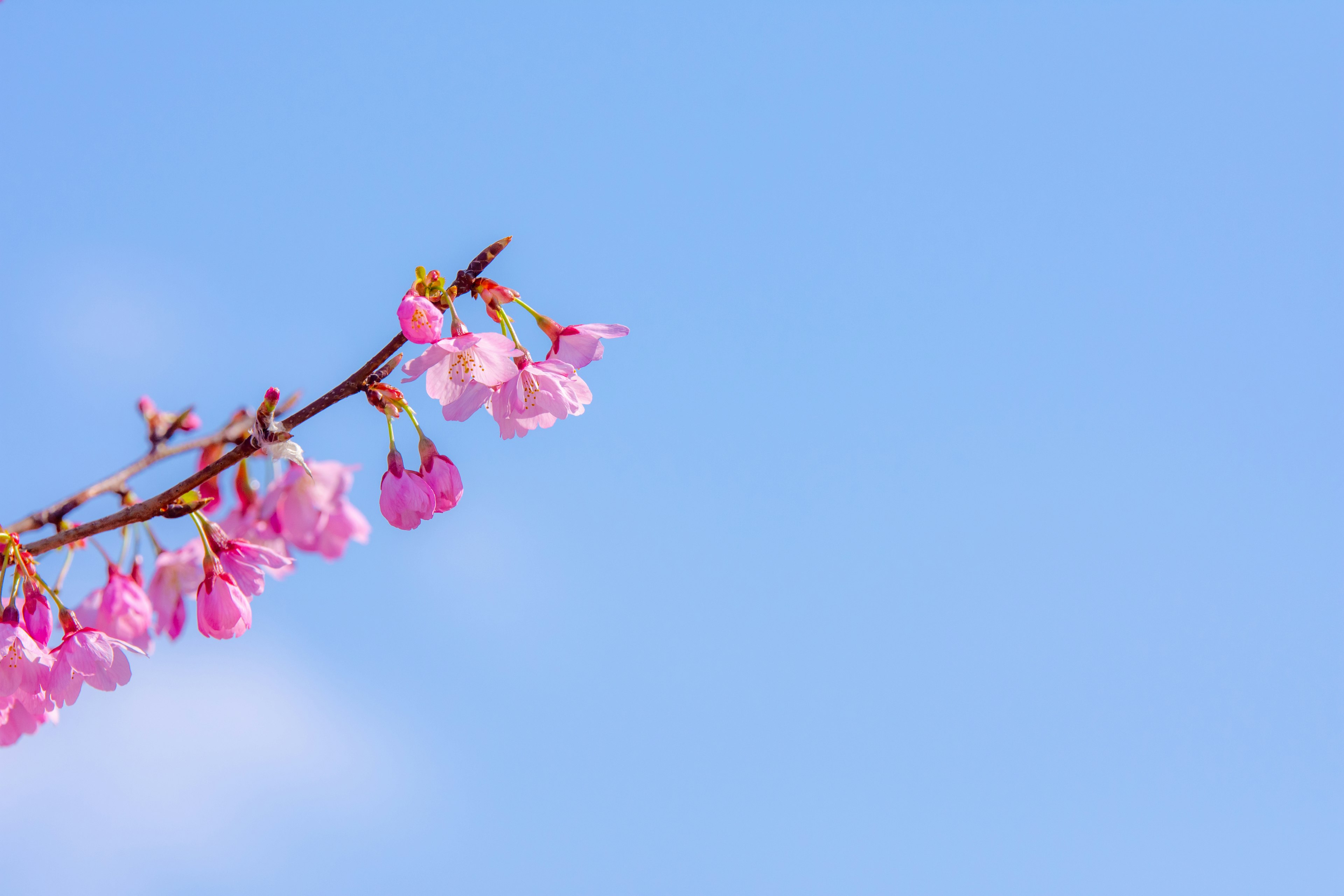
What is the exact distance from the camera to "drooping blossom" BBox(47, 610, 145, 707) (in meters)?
2.78

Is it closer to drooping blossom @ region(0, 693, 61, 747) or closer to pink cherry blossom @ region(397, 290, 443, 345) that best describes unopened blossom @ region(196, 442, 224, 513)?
drooping blossom @ region(0, 693, 61, 747)

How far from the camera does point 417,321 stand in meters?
2.27

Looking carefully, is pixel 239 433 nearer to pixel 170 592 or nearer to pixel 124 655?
pixel 170 592

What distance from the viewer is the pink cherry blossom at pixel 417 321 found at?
89.3 inches

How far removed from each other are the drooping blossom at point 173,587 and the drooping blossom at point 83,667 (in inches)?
38.8

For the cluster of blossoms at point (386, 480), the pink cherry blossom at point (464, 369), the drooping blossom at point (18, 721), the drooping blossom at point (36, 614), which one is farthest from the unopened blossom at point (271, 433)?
the drooping blossom at point (18, 721)

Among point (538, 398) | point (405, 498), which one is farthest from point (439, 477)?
point (538, 398)

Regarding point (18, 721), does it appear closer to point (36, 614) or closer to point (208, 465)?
point (36, 614)

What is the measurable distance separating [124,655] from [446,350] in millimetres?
1437

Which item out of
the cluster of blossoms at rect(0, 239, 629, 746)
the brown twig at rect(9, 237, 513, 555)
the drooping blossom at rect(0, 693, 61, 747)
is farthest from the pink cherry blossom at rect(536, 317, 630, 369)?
the drooping blossom at rect(0, 693, 61, 747)

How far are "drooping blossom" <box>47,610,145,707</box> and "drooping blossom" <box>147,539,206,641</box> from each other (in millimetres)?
986

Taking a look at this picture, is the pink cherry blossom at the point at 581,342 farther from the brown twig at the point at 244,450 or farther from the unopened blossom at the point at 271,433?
the unopened blossom at the point at 271,433

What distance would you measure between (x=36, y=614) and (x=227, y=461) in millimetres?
1044

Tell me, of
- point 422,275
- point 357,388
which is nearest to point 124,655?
point 357,388
